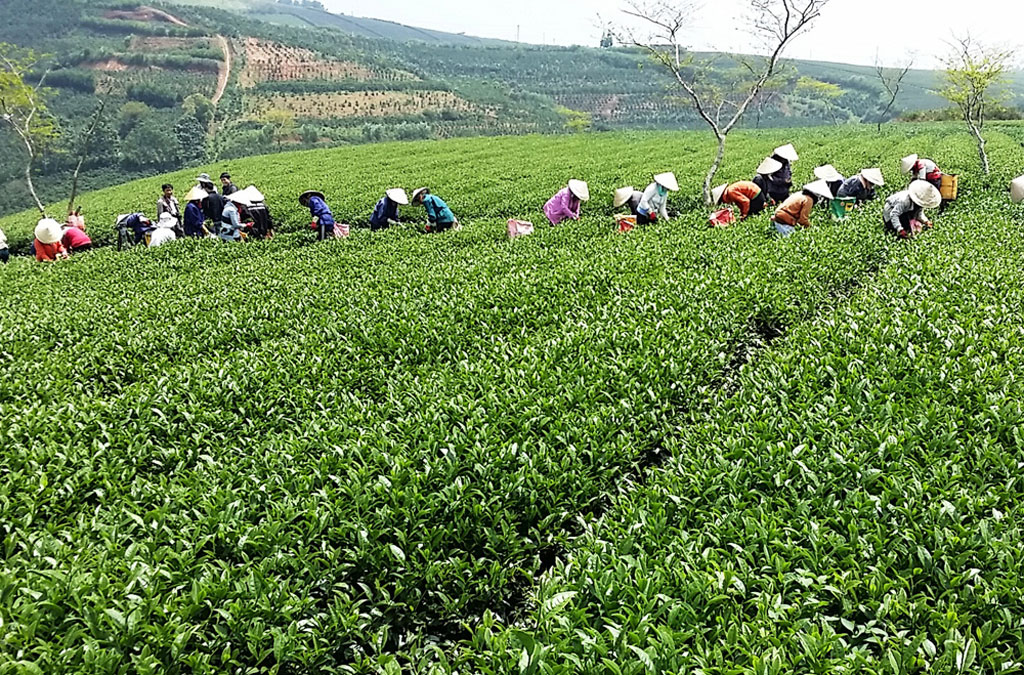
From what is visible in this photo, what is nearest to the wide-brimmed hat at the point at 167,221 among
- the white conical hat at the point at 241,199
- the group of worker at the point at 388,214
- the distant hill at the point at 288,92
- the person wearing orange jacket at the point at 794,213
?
the white conical hat at the point at 241,199

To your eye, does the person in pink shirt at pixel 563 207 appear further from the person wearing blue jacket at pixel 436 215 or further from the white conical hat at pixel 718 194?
the white conical hat at pixel 718 194

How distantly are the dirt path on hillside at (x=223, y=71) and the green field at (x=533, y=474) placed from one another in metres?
72.7

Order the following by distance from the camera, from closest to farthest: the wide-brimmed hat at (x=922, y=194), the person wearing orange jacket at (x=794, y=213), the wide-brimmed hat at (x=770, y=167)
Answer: the wide-brimmed hat at (x=922, y=194) < the person wearing orange jacket at (x=794, y=213) < the wide-brimmed hat at (x=770, y=167)

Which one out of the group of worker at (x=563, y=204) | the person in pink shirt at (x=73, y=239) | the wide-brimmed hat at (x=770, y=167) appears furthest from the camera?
the person in pink shirt at (x=73, y=239)

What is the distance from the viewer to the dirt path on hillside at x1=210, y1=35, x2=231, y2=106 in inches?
2800

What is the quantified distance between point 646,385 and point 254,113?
71.2 metres

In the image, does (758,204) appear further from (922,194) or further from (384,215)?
(384,215)

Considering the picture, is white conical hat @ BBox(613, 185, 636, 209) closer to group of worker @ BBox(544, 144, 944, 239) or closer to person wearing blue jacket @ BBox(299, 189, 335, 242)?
group of worker @ BBox(544, 144, 944, 239)

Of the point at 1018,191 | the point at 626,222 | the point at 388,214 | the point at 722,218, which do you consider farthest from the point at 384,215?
the point at 1018,191

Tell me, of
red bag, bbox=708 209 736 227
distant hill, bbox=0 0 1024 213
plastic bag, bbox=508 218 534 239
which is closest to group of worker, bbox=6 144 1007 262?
red bag, bbox=708 209 736 227

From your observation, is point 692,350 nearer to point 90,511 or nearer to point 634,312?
point 634,312

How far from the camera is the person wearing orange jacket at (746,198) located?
11406 millimetres

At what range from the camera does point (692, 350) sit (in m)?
5.19

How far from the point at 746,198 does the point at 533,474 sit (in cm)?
943
